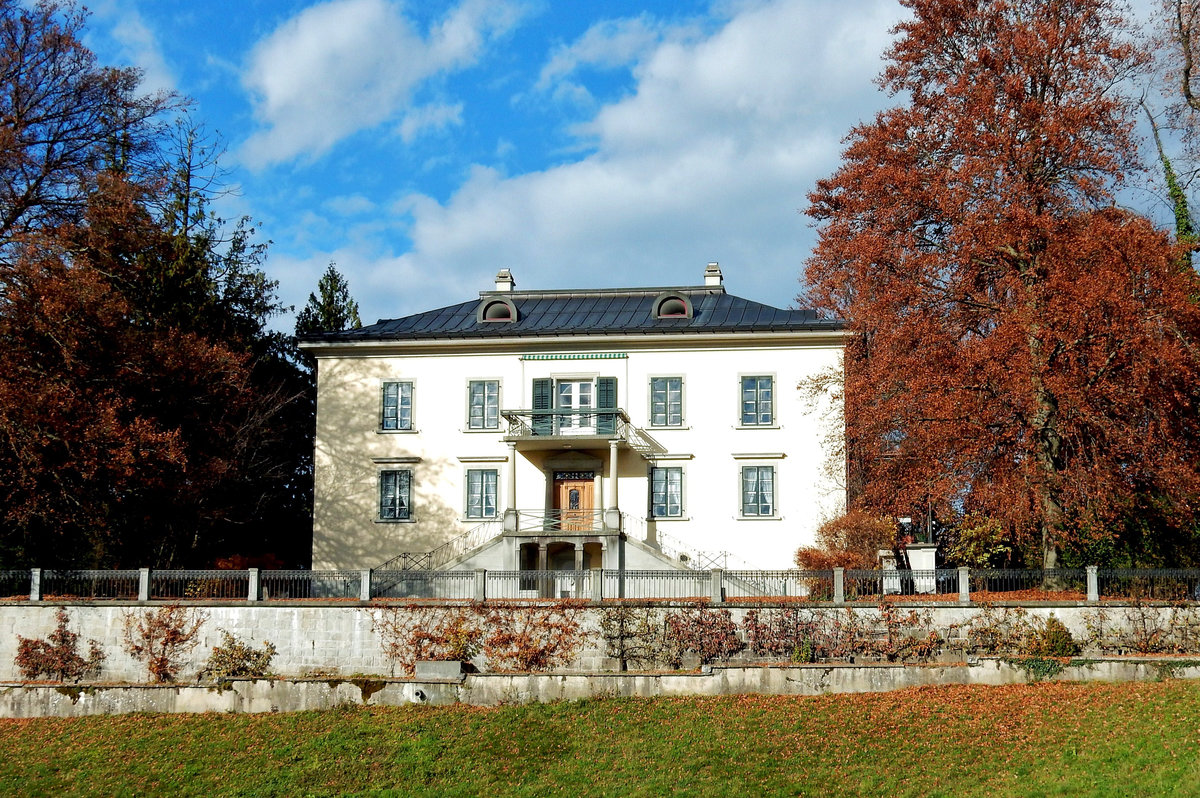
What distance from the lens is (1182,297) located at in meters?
23.0

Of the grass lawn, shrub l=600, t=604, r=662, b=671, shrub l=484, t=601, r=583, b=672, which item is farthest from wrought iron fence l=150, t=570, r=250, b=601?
shrub l=600, t=604, r=662, b=671

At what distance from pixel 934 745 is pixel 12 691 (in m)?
16.0

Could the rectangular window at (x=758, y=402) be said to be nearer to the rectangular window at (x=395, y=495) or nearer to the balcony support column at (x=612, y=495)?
the balcony support column at (x=612, y=495)

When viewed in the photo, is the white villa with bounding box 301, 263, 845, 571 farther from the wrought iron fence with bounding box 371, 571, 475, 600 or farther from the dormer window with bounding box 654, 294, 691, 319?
the wrought iron fence with bounding box 371, 571, 475, 600

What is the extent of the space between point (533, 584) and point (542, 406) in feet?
30.4

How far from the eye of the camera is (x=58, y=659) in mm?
22312

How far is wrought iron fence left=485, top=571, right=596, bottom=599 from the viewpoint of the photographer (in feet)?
74.4

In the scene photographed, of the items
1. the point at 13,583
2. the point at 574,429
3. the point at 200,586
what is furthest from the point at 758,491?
the point at 13,583

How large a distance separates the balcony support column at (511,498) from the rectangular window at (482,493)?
765 millimetres

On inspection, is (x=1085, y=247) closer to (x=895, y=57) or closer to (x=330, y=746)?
(x=895, y=57)

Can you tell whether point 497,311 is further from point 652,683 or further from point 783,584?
point 652,683

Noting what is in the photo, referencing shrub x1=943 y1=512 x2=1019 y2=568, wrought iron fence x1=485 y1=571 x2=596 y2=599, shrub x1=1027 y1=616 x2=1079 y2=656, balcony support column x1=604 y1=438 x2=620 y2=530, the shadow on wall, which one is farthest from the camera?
the shadow on wall

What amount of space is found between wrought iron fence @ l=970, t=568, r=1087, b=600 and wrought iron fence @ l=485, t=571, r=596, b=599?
7.37 metres

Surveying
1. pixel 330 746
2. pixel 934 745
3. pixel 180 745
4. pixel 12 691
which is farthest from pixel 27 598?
pixel 934 745
